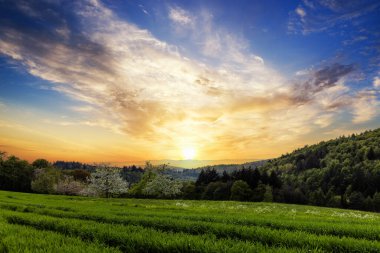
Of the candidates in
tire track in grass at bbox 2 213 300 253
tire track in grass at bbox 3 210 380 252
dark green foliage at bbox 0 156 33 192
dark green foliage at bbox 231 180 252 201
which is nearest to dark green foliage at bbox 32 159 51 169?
dark green foliage at bbox 0 156 33 192

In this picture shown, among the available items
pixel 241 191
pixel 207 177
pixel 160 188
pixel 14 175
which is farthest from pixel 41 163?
pixel 241 191

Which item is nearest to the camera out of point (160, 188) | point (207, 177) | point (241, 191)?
point (160, 188)

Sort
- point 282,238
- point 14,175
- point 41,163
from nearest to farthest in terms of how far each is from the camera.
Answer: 1. point 282,238
2. point 14,175
3. point 41,163

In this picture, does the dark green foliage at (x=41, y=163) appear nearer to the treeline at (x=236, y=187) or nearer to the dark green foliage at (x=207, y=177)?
the dark green foliage at (x=207, y=177)

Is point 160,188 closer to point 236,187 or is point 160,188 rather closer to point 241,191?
point 236,187

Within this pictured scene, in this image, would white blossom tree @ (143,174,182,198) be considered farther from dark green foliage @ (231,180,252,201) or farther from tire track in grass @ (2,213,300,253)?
tire track in grass @ (2,213,300,253)

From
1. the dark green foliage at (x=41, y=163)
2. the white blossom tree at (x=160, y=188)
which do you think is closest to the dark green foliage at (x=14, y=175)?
the dark green foliage at (x=41, y=163)

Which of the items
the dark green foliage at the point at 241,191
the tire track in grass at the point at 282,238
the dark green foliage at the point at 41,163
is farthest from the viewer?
the dark green foliage at the point at 41,163

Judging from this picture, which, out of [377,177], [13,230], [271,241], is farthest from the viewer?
[377,177]

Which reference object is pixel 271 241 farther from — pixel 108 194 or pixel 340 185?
pixel 340 185

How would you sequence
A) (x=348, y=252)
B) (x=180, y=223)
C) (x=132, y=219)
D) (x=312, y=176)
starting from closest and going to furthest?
(x=348, y=252) < (x=180, y=223) < (x=132, y=219) < (x=312, y=176)

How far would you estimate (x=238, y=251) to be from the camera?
311 inches

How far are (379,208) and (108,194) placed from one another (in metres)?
91.5

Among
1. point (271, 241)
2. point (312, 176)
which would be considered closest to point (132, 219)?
point (271, 241)
